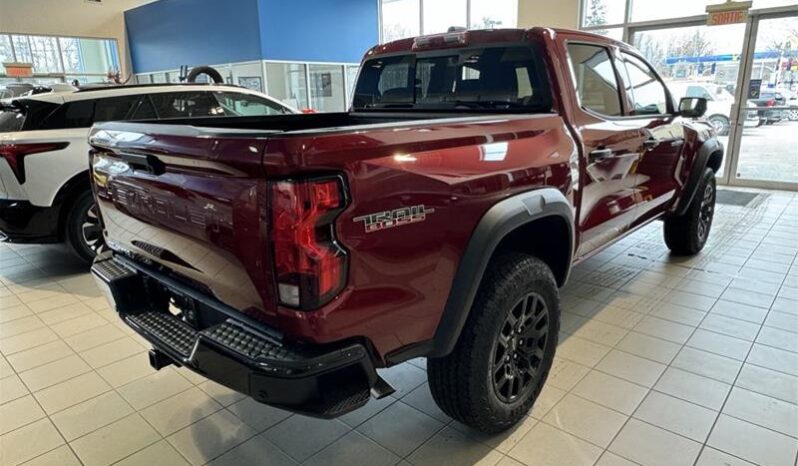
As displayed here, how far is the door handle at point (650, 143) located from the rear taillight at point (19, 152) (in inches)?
164

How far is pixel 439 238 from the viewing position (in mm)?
1532

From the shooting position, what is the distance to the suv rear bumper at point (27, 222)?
3.79 m

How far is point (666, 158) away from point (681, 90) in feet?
17.2

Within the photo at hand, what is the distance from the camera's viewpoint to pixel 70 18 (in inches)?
530

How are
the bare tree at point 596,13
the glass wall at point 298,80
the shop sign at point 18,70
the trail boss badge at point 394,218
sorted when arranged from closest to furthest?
the trail boss badge at point 394,218
the bare tree at point 596,13
the glass wall at point 298,80
the shop sign at point 18,70

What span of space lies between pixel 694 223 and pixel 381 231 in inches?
139

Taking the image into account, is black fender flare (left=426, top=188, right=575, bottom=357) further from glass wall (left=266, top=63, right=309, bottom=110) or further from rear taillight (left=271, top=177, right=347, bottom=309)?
glass wall (left=266, top=63, right=309, bottom=110)

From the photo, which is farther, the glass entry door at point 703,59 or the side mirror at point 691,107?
the glass entry door at point 703,59

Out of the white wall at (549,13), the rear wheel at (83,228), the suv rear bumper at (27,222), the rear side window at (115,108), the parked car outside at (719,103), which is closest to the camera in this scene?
the suv rear bumper at (27,222)

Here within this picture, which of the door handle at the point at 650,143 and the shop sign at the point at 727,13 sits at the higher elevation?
the shop sign at the point at 727,13

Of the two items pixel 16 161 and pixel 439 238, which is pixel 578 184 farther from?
pixel 16 161

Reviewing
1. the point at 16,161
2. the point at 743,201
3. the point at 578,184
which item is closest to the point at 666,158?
the point at 578,184

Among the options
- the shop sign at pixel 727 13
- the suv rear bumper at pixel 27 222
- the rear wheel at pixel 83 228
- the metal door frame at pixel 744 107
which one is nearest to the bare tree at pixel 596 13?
the shop sign at pixel 727 13

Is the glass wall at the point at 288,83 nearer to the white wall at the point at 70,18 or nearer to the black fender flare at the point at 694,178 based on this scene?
the white wall at the point at 70,18
